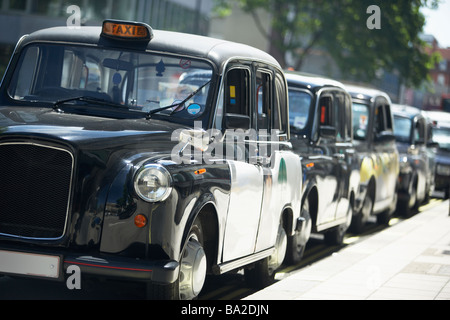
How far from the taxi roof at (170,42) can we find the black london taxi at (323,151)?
3407mm

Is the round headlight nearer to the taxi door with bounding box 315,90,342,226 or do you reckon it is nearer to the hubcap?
the hubcap

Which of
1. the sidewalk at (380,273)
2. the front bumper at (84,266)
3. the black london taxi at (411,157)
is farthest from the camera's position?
the black london taxi at (411,157)

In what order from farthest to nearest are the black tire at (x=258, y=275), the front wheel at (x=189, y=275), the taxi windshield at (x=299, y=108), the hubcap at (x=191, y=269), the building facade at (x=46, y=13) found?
1. the building facade at (x=46, y=13)
2. the taxi windshield at (x=299, y=108)
3. the black tire at (x=258, y=275)
4. the hubcap at (x=191, y=269)
5. the front wheel at (x=189, y=275)

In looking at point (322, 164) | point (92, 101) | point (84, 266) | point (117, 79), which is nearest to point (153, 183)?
point (84, 266)

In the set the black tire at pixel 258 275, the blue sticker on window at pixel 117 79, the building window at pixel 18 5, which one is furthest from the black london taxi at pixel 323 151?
the building window at pixel 18 5

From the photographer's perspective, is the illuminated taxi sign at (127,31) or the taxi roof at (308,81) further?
the taxi roof at (308,81)

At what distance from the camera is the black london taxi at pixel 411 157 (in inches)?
782

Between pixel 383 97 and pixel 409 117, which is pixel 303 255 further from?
pixel 409 117

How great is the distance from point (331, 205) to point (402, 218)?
7314 mm

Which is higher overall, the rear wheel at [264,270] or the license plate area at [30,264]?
the license plate area at [30,264]

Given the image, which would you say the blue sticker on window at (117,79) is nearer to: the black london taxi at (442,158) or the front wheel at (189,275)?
the front wheel at (189,275)
